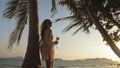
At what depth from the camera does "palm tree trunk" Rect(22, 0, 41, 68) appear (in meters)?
10.1

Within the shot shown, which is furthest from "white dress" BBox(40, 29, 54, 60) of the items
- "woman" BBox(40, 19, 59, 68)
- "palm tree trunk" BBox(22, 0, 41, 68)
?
"palm tree trunk" BBox(22, 0, 41, 68)

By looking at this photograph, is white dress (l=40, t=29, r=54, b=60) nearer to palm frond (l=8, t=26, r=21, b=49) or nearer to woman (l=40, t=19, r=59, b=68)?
woman (l=40, t=19, r=59, b=68)

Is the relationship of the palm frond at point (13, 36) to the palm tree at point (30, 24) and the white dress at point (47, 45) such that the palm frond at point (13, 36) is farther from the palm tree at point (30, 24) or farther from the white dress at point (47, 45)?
the white dress at point (47, 45)

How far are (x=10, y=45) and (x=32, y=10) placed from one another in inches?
55.4

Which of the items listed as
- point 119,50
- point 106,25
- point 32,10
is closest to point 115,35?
point 106,25

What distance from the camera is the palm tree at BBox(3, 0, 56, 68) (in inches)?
399

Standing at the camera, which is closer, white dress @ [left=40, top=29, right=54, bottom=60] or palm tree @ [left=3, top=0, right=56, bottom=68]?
white dress @ [left=40, top=29, right=54, bottom=60]

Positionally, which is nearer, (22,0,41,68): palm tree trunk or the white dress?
the white dress

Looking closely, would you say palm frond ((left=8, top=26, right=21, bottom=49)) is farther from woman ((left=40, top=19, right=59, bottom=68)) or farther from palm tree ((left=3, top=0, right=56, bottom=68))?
woman ((left=40, top=19, right=59, bottom=68))

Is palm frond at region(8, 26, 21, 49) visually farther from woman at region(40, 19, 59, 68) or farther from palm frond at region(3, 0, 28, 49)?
woman at region(40, 19, 59, 68)

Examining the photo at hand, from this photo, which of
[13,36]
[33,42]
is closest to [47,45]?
[33,42]

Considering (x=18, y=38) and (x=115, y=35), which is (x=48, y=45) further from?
(x=115, y=35)

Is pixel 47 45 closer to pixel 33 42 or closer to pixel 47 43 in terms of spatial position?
pixel 47 43

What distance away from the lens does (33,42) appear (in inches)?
403
